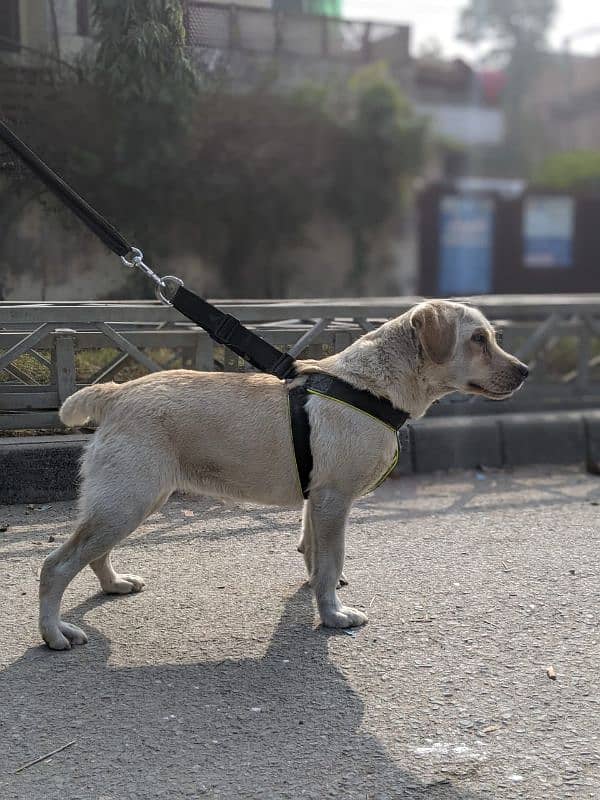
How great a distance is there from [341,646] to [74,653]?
1.18 metres

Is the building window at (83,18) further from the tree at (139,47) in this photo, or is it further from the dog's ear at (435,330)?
the dog's ear at (435,330)

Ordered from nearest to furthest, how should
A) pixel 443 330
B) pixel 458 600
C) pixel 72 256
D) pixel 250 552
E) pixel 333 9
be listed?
pixel 443 330 → pixel 458 600 → pixel 250 552 → pixel 72 256 → pixel 333 9

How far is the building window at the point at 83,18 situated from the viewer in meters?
5.48

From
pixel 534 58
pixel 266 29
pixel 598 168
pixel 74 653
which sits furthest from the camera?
pixel 534 58

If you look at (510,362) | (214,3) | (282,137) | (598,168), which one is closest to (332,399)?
(510,362)

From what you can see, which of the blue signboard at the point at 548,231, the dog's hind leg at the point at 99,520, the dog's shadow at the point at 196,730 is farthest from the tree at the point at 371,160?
the dog's shadow at the point at 196,730

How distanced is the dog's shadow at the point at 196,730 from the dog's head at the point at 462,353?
1.40 metres

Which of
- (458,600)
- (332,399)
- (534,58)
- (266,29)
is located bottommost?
(458,600)

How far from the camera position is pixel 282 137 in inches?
742

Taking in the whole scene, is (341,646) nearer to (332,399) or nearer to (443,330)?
(332,399)

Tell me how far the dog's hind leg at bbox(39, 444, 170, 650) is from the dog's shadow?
0.22m

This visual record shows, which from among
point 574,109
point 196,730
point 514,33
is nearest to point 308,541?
point 196,730

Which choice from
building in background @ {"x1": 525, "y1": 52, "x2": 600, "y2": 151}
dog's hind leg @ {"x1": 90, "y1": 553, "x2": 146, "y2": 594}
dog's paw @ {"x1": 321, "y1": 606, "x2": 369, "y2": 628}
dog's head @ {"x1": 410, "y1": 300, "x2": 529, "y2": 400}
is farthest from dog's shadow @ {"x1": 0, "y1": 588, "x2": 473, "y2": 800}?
building in background @ {"x1": 525, "y1": 52, "x2": 600, "y2": 151}

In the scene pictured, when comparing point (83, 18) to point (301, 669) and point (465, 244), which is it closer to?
point (301, 669)
